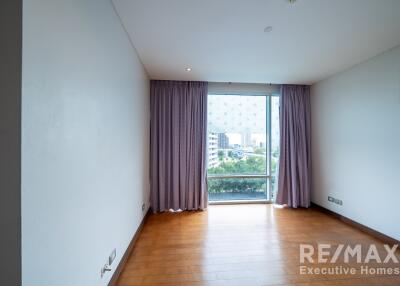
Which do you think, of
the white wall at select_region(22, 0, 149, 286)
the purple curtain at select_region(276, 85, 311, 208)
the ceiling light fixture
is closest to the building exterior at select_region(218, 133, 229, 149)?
the purple curtain at select_region(276, 85, 311, 208)

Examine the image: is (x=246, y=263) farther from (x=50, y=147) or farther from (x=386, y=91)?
(x=386, y=91)

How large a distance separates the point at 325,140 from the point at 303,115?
664mm

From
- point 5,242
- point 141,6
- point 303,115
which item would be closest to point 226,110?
point 303,115

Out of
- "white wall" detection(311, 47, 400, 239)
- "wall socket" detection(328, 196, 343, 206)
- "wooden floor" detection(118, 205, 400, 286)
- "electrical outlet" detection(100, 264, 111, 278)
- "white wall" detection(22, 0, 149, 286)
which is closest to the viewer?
"white wall" detection(22, 0, 149, 286)

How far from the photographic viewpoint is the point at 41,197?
87cm

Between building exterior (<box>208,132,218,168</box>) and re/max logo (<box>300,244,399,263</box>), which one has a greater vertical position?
building exterior (<box>208,132,218,168</box>)

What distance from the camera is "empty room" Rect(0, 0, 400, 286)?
2.87 feet

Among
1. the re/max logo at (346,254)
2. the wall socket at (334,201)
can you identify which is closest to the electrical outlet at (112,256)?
the re/max logo at (346,254)

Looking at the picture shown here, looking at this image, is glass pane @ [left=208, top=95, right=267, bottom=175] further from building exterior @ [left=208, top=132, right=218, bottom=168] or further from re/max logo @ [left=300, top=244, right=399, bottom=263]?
re/max logo @ [left=300, top=244, right=399, bottom=263]

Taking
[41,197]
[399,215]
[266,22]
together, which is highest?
[266,22]

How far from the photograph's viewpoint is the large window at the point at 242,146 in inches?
162

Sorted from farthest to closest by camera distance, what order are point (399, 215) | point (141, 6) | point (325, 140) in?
point (325, 140) < point (399, 215) < point (141, 6)

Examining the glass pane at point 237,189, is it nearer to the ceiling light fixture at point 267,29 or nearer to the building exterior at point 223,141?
the building exterior at point 223,141

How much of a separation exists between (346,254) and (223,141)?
8.54 ft
